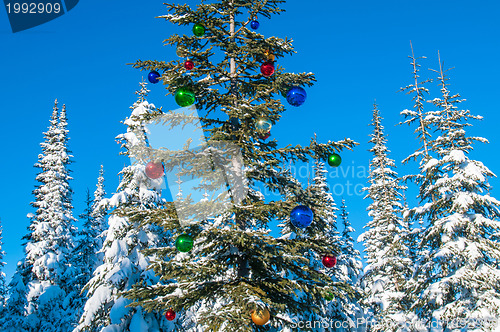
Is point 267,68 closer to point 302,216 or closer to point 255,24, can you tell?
point 255,24

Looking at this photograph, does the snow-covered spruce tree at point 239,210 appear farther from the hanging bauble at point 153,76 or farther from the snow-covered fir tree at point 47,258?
the snow-covered fir tree at point 47,258

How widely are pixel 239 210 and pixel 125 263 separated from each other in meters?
8.98

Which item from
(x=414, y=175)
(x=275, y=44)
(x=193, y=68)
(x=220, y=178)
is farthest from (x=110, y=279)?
(x=414, y=175)

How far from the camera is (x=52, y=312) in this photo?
72.8 feet

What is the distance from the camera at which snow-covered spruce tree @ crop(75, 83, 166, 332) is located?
44.2 ft

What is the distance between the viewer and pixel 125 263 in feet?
46.1

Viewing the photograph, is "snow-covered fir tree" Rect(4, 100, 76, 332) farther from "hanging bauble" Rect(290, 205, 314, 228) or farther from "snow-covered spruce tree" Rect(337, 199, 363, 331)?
"hanging bauble" Rect(290, 205, 314, 228)

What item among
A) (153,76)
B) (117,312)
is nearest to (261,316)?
(153,76)

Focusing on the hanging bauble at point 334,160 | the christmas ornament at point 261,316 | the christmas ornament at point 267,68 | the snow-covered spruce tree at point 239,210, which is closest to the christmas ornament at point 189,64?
the snow-covered spruce tree at point 239,210

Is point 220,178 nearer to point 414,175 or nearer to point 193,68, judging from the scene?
point 193,68

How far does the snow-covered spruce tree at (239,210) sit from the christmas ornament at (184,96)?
33 millimetres

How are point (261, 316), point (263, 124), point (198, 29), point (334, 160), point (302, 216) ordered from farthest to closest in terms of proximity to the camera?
point (198, 29) < point (263, 124) < point (334, 160) < point (302, 216) < point (261, 316)

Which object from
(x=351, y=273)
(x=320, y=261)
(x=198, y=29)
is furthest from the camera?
(x=351, y=273)

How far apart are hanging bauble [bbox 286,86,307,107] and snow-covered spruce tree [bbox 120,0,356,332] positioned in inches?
14.0
